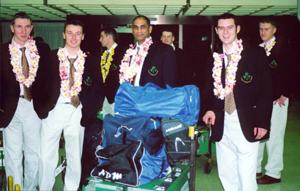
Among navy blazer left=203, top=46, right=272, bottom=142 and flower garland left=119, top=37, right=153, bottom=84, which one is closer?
navy blazer left=203, top=46, right=272, bottom=142

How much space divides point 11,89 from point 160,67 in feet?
4.91

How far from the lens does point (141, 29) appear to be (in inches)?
170

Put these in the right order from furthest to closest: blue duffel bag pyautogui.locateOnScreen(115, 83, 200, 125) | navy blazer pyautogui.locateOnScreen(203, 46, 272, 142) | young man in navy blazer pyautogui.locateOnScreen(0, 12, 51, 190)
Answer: young man in navy blazer pyautogui.locateOnScreen(0, 12, 51, 190) → navy blazer pyautogui.locateOnScreen(203, 46, 272, 142) → blue duffel bag pyautogui.locateOnScreen(115, 83, 200, 125)

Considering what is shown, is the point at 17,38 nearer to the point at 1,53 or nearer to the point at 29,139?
the point at 1,53

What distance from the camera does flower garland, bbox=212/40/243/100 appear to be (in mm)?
3422

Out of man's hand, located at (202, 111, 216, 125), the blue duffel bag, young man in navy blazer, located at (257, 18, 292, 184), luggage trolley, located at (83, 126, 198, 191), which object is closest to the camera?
luggage trolley, located at (83, 126, 198, 191)

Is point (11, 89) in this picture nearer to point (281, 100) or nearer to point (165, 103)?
point (165, 103)

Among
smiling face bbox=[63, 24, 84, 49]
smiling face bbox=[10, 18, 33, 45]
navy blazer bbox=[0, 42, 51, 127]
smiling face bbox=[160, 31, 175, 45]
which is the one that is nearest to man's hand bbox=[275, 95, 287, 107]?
smiling face bbox=[160, 31, 175, 45]

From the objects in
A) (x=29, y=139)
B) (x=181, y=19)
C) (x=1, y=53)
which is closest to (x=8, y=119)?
(x=29, y=139)

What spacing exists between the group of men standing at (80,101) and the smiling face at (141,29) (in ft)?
0.93

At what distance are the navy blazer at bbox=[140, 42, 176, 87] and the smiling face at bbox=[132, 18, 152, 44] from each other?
0.89 ft

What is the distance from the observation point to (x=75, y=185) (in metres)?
3.75

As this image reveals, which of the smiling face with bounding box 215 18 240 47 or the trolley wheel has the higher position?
the smiling face with bounding box 215 18 240 47

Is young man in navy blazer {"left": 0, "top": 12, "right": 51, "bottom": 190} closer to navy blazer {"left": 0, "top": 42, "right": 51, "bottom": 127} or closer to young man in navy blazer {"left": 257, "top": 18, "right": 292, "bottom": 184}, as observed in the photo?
navy blazer {"left": 0, "top": 42, "right": 51, "bottom": 127}
